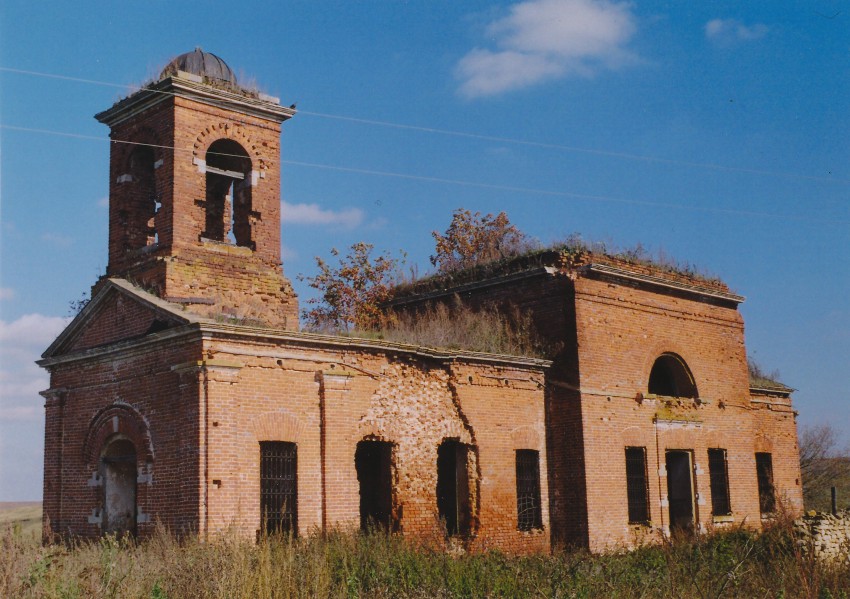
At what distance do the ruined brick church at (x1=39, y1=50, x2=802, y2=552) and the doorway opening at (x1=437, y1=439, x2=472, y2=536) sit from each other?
49 mm

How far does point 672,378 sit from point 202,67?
12.7 m

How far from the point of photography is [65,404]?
56.1ft

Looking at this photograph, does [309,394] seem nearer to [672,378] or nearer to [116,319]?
[116,319]

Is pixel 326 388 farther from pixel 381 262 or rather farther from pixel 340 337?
pixel 381 262

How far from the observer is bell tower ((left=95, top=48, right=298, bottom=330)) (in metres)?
16.8

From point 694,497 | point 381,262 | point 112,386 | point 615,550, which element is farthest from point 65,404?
point 381,262

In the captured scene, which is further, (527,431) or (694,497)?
(694,497)

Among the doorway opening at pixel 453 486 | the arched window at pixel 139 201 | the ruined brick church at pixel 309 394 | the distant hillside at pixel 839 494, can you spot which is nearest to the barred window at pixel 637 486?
the ruined brick church at pixel 309 394

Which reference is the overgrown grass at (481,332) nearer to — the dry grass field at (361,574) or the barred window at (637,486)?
the barred window at (637,486)

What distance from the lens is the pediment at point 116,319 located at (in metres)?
15.3

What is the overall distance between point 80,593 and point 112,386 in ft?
27.2

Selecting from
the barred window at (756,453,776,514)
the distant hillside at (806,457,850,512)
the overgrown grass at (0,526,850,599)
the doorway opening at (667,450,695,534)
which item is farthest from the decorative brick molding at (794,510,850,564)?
the distant hillside at (806,457,850,512)

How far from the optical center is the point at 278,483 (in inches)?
583

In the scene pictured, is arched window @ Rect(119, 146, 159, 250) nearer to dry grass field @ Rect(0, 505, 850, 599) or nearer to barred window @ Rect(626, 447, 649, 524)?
dry grass field @ Rect(0, 505, 850, 599)
